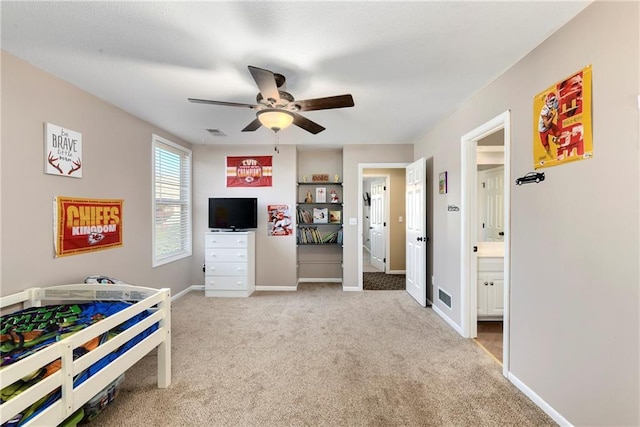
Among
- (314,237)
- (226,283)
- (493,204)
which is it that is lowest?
(226,283)

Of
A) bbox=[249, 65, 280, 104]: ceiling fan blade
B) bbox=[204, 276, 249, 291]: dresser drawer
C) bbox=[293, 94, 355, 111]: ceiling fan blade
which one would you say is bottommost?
bbox=[204, 276, 249, 291]: dresser drawer

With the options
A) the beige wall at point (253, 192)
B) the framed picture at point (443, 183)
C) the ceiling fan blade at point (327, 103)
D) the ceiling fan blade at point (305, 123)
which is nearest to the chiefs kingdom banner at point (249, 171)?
the beige wall at point (253, 192)

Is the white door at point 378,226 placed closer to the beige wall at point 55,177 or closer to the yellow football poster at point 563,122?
the yellow football poster at point 563,122

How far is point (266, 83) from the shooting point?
187cm

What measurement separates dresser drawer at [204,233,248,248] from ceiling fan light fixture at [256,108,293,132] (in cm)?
225

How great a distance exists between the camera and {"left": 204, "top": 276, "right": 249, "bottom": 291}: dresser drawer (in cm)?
416

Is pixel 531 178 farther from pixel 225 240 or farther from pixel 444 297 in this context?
pixel 225 240

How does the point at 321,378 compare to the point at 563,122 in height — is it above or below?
below

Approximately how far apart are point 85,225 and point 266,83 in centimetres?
219

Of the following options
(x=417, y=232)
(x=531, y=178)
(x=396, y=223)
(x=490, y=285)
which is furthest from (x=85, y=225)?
(x=396, y=223)

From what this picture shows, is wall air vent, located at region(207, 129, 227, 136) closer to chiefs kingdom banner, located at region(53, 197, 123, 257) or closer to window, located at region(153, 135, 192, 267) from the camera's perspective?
window, located at region(153, 135, 192, 267)

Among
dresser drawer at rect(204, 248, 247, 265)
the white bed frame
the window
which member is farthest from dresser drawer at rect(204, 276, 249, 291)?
the white bed frame

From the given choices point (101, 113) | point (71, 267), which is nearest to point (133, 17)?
point (101, 113)

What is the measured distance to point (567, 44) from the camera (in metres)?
1.60
